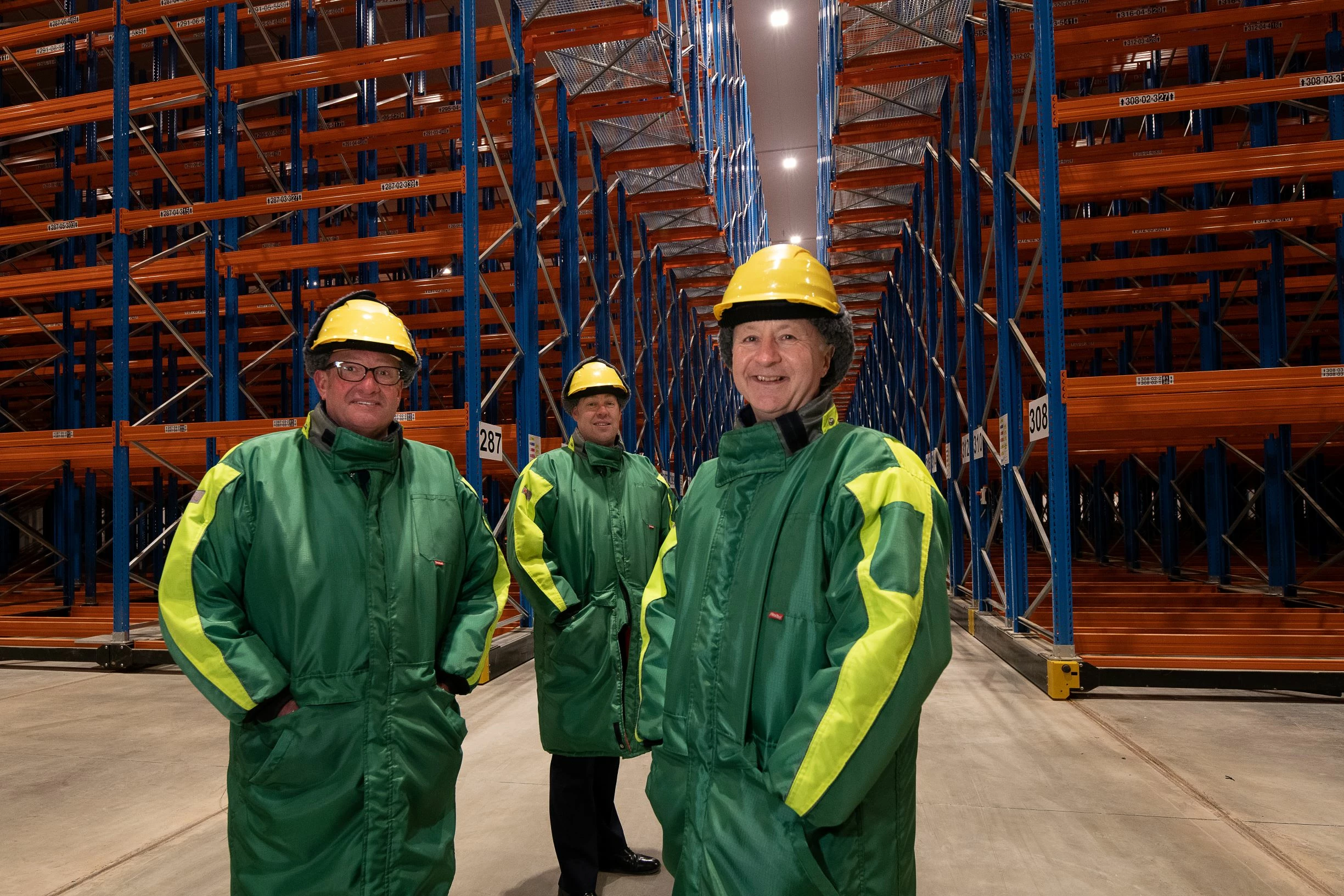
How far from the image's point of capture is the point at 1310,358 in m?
12.4

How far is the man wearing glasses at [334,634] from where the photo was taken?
2094 millimetres

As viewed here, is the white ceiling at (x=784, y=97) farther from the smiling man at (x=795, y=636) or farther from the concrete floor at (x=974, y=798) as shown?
the smiling man at (x=795, y=636)

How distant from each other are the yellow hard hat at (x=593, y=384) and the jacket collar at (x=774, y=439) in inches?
76.4

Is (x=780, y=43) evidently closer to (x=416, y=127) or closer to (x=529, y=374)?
(x=416, y=127)

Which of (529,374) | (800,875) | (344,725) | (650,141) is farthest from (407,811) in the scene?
(650,141)

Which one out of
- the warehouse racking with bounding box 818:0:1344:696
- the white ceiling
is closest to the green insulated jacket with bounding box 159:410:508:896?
the warehouse racking with bounding box 818:0:1344:696

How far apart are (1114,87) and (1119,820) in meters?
10.2

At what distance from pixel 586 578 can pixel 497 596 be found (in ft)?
2.60

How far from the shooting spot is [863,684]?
1479mm

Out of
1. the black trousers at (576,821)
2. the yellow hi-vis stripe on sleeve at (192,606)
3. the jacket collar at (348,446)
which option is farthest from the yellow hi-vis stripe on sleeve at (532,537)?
the yellow hi-vis stripe on sleeve at (192,606)

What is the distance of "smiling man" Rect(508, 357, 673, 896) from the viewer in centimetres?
316

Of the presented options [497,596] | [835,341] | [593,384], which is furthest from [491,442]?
[835,341]

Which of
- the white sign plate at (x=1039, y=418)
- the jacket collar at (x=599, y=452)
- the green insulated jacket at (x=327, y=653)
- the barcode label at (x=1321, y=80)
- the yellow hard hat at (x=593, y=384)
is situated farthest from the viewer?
the white sign plate at (x=1039, y=418)

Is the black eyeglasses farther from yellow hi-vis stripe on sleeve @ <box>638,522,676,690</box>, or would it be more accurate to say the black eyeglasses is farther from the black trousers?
the black trousers
